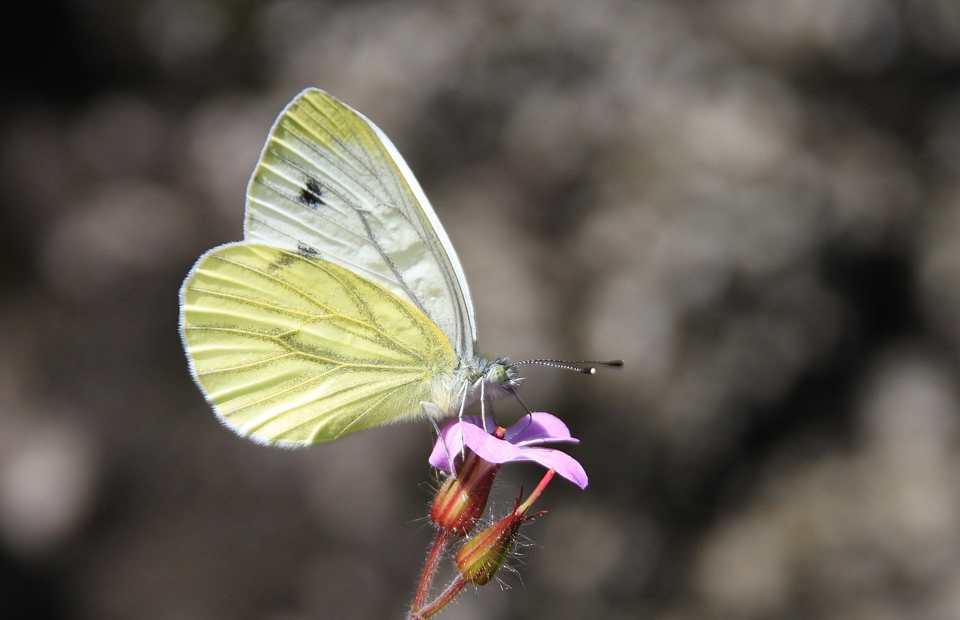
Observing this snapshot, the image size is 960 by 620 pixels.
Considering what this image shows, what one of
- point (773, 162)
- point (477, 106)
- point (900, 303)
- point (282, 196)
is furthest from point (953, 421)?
point (282, 196)

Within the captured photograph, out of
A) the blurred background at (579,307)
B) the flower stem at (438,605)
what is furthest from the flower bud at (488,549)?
the blurred background at (579,307)

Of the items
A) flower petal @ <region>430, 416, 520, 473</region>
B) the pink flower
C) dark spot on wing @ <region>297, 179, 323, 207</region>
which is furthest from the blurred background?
dark spot on wing @ <region>297, 179, 323, 207</region>

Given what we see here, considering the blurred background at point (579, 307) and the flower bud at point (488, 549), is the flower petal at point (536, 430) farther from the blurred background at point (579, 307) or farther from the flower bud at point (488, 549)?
the blurred background at point (579, 307)

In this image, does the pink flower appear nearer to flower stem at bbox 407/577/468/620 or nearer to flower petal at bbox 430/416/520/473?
flower petal at bbox 430/416/520/473

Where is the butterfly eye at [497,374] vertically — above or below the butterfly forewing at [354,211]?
below

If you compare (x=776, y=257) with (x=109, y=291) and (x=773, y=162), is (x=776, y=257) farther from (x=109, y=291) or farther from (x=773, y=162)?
(x=109, y=291)

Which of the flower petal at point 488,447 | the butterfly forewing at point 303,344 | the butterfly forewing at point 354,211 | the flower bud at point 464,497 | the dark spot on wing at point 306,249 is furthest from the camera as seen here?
the dark spot on wing at point 306,249
